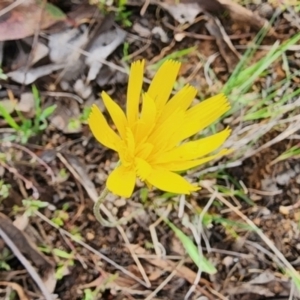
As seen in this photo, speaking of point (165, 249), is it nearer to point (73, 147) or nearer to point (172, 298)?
point (172, 298)

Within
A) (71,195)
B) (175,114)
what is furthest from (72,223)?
(175,114)

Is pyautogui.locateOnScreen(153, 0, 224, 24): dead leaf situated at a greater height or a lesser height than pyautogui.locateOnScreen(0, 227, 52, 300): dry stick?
greater

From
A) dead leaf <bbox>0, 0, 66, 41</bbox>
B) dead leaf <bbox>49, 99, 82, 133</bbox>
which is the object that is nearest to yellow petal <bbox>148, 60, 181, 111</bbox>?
dead leaf <bbox>49, 99, 82, 133</bbox>

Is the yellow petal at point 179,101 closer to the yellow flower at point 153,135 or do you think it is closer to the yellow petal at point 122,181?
the yellow flower at point 153,135

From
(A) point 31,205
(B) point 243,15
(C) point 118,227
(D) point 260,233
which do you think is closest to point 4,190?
(A) point 31,205

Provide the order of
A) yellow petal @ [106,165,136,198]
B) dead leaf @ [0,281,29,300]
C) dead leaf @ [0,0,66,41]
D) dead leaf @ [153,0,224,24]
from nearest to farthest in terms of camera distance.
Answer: yellow petal @ [106,165,136,198]
dead leaf @ [0,281,29,300]
dead leaf @ [0,0,66,41]
dead leaf @ [153,0,224,24]

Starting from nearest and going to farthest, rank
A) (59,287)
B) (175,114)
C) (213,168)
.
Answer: (175,114) < (59,287) < (213,168)

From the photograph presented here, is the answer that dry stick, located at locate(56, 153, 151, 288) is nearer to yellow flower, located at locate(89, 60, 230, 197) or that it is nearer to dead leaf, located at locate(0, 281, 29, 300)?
dead leaf, located at locate(0, 281, 29, 300)
